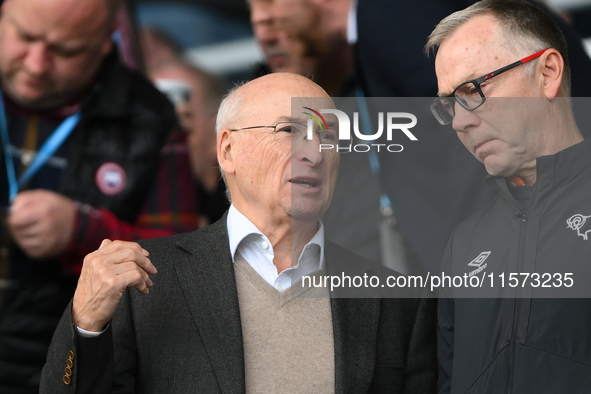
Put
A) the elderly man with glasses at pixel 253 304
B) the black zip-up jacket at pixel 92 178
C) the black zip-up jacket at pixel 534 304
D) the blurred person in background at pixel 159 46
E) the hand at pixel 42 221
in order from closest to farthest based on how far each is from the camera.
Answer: the black zip-up jacket at pixel 534 304 < the elderly man with glasses at pixel 253 304 < the hand at pixel 42 221 < the black zip-up jacket at pixel 92 178 < the blurred person in background at pixel 159 46

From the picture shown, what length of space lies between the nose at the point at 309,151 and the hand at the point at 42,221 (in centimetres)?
89

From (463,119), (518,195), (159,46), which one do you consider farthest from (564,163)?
(159,46)

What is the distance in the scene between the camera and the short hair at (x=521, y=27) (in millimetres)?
1631

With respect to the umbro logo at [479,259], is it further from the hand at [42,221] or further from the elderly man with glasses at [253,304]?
the hand at [42,221]

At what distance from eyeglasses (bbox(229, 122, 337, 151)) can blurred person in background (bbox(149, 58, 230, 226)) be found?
1173mm

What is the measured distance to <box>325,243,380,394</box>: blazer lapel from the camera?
→ 1.72 metres

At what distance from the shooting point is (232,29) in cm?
416

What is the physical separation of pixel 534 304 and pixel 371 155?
0.69 metres

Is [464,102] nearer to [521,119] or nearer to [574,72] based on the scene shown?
[521,119]

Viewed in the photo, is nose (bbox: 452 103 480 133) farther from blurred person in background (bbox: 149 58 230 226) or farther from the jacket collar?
blurred person in background (bbox: 149 58 230 226)

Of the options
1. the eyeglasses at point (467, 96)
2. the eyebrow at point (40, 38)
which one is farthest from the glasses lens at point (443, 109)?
the eyebrow at point (40, 38)

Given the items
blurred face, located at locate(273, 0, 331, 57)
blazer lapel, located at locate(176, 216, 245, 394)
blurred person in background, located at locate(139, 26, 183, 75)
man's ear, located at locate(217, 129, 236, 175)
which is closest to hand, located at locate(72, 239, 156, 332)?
blazer lapel, located at locate(176, 216, 245, 394)

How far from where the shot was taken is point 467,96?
164cm

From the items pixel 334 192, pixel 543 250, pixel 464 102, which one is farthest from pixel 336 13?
pixel 543 250
